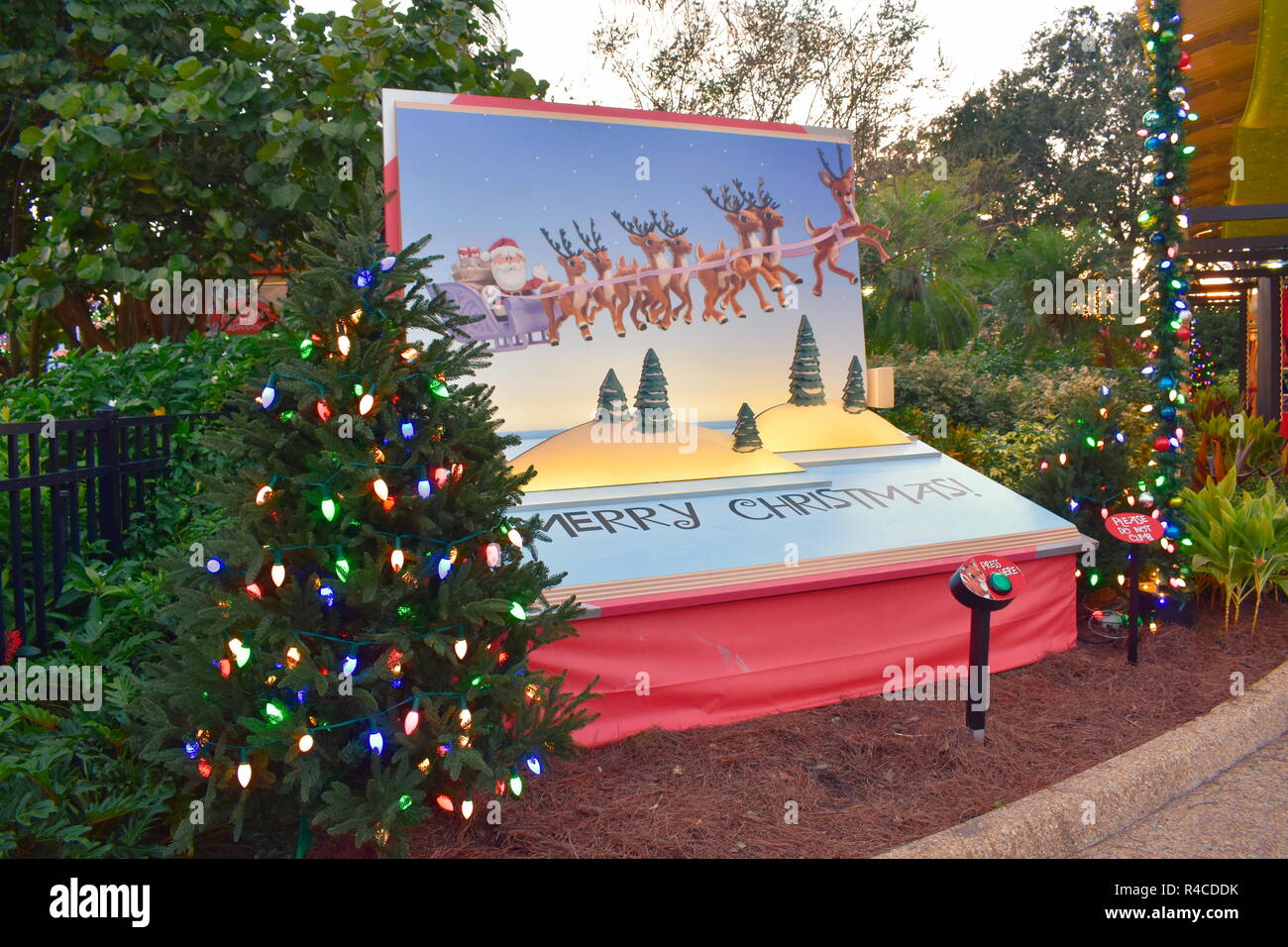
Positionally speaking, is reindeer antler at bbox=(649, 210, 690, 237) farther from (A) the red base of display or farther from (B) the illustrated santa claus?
(A) the red base of display

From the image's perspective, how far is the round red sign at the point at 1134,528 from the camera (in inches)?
202

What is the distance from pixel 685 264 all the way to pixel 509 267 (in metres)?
1.19

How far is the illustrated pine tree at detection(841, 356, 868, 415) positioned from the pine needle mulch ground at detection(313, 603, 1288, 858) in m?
2.07

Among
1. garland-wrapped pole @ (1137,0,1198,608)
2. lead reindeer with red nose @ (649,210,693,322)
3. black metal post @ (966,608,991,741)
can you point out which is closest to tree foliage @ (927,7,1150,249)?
garland-wrapped pole @ (1137,0,1198,608)

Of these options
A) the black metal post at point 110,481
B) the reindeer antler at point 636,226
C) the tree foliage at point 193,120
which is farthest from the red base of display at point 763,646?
the tree foliage at point 193,120

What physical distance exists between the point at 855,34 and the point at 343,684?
25034 mm

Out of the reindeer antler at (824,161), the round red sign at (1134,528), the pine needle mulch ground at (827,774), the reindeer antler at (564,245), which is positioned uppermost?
the reindeer antler at (824,161)

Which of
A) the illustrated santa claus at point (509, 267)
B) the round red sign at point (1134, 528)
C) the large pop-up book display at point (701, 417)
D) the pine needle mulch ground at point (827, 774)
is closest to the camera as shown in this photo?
the pine needle mulch ground at point (827, 774)

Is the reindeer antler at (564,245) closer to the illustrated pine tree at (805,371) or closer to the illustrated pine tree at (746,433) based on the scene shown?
the illustrated pine tree at (746,433)

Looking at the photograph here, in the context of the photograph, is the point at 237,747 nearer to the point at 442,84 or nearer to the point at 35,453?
the point at 35,453

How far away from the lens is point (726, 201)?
614cm

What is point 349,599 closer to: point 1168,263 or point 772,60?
point 1168,263

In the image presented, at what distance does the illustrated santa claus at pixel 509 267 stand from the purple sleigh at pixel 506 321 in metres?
0.06
